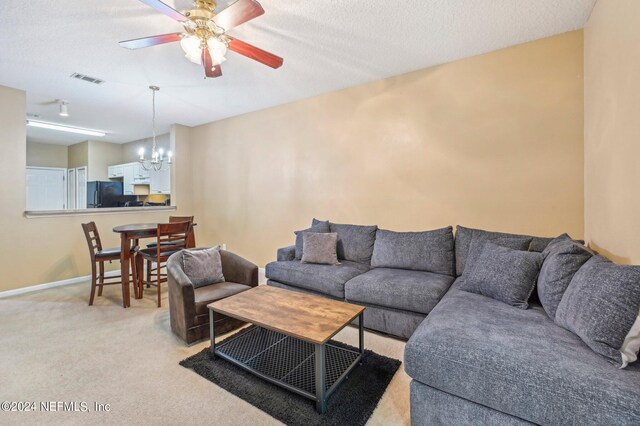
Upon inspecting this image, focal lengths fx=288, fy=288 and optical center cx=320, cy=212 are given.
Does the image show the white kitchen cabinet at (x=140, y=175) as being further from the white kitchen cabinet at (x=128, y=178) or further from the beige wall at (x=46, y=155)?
the beige wall at (x=46, y=155)

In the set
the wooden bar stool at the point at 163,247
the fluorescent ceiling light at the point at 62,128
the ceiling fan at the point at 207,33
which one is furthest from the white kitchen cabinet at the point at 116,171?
the ceiling fan at the point at 207,33

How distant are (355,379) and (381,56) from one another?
2936 mm

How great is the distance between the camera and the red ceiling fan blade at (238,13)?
1.74 m

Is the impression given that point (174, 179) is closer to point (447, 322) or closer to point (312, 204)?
point (312, 204)

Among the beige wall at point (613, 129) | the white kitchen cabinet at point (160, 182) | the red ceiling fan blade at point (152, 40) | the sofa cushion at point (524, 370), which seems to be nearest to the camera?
the sofa cushion at point (524, 370)

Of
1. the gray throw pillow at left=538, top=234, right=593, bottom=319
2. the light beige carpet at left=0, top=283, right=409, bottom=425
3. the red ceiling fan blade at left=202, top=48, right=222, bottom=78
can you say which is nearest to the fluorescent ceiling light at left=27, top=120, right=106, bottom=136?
the light beige carpet at left=0, top=283, right=409, bottom=425

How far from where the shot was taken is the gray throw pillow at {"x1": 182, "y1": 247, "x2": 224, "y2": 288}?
2.74 metres

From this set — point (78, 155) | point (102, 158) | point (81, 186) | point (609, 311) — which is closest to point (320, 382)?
point (609, 311)

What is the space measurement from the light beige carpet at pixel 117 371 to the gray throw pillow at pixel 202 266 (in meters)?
0.54

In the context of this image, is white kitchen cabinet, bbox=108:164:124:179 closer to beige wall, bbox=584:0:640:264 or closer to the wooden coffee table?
the wooden coffee table

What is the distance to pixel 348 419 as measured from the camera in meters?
1.60

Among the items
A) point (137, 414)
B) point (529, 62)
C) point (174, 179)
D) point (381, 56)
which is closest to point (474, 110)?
point (529, 62)

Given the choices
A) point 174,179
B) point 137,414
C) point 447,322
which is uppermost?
point 174,179

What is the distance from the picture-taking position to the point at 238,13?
1.84 meters
